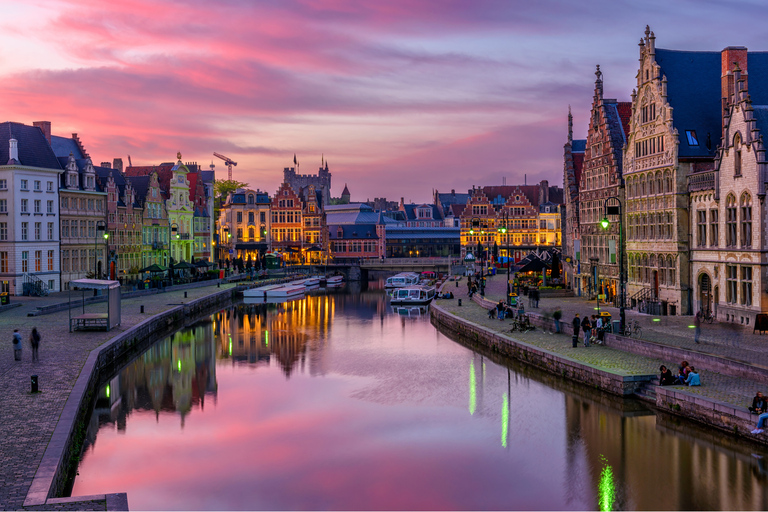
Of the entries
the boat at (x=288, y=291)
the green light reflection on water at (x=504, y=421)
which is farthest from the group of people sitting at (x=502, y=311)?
the boat at (x=288, y=291)

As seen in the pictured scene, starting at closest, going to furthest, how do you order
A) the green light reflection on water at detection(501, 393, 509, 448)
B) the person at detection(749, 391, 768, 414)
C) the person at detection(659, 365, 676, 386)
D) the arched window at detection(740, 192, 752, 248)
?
the person at detection(749, 391, 768, 414), the green light reflection on water at detection(501, 393, 509, 448), the person at detection(659, 365, 676, 386), the arched window at detection(740, 192, 752, 248)

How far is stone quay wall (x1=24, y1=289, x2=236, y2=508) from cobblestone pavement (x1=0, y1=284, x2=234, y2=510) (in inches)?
10.4

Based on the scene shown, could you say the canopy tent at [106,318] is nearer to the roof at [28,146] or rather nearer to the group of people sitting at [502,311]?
the group of people sitting at [502,311]

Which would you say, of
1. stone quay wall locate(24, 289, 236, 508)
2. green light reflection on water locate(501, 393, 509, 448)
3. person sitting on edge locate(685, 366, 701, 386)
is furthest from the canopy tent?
person sitting on edge locate(685, 366, 701, 386)

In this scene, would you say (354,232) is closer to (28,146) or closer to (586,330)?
(28,146)

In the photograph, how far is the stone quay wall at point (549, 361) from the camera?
27.2 m

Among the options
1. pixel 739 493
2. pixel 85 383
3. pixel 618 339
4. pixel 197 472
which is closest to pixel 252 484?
pixel 197 472

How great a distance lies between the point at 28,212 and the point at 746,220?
50.0 meters

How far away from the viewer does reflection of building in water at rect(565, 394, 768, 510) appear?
61.2 ft

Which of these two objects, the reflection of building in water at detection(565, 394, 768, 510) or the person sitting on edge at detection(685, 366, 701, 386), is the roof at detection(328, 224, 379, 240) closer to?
the reflection of building in water at detection(565, 394, 768, 510)

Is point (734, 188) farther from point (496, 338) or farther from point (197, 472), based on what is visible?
point (197, 472)

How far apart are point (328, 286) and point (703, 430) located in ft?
259

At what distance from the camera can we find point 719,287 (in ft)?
125

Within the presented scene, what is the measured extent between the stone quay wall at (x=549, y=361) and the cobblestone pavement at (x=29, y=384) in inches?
727
